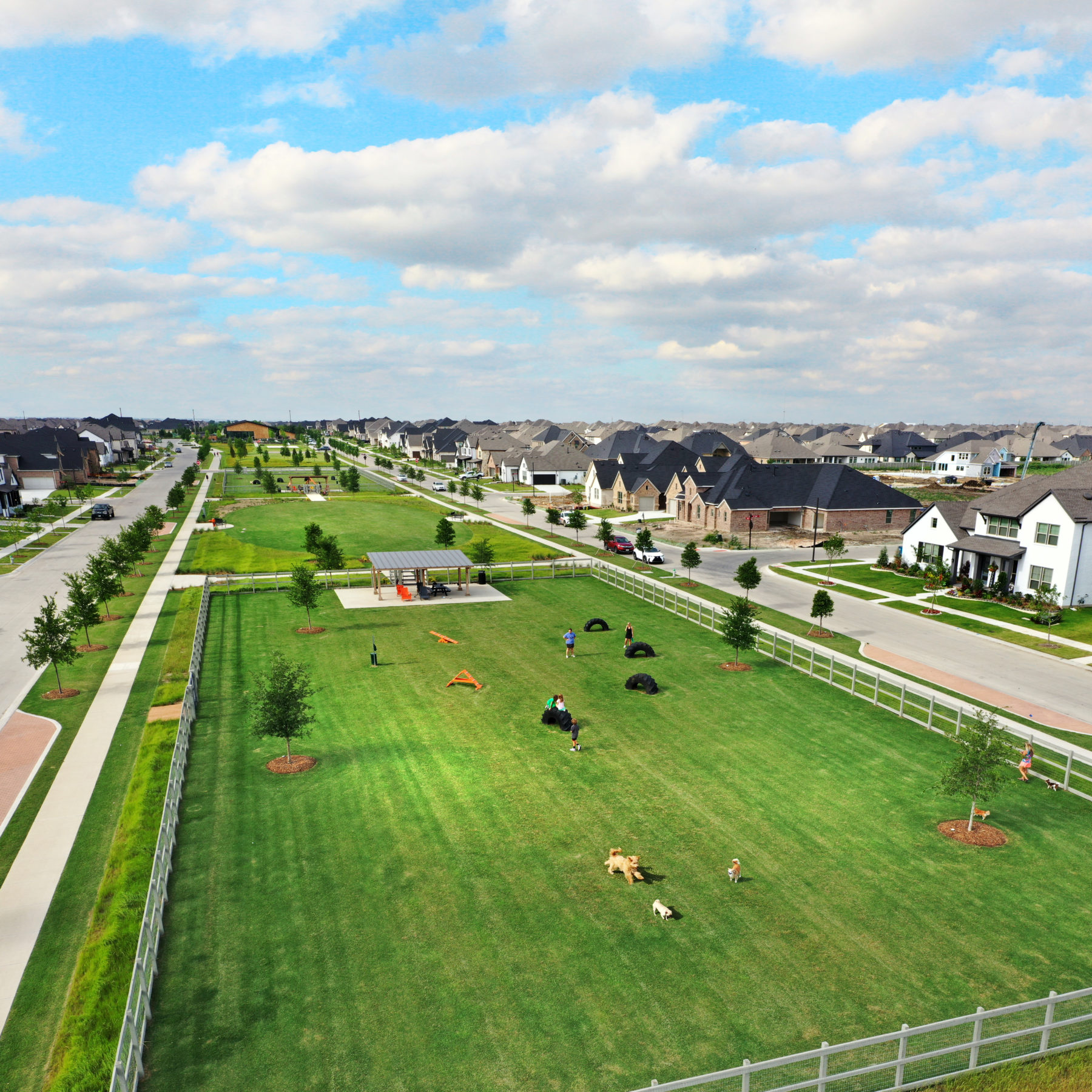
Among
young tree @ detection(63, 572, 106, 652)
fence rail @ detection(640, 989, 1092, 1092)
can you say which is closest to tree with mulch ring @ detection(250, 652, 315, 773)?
fence rail @ detection(640, 989, 1092, 1092)

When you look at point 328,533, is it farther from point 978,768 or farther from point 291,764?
point 978,768

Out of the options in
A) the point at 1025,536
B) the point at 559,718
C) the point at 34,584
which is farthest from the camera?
the point at 34,584

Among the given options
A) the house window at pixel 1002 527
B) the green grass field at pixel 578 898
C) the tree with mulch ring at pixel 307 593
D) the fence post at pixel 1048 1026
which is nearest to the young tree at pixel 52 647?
the green grass field at pixel 578 898

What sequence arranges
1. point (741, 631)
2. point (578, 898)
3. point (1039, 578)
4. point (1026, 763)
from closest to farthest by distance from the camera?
point (578, 898)
point (1026, 763)
point (741, 631)
point (1039, 578)

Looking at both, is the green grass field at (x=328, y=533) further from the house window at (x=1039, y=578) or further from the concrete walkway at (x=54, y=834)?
the house window at (x=1039, y=578)

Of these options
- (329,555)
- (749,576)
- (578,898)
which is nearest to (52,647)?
(329,555)

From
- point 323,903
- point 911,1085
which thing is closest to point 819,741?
point 911,1085

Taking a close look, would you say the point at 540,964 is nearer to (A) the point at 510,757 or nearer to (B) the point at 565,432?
(A) the point at 510,757
